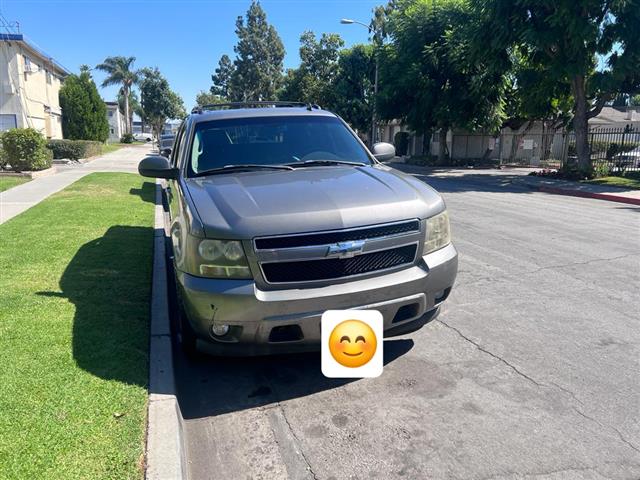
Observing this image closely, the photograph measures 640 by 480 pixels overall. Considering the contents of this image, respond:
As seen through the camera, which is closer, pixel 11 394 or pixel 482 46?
pixel 11 394

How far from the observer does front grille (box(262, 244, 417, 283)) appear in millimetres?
3176

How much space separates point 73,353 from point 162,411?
105 cm

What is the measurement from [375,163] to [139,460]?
3.25m

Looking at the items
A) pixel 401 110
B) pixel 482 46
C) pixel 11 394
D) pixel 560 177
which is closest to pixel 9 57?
pixel 401 110

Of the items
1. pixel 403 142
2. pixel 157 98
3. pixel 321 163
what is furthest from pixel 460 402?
pixel 157 98

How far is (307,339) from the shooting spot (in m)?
3.24

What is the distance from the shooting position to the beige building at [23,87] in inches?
1082

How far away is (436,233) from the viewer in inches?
144

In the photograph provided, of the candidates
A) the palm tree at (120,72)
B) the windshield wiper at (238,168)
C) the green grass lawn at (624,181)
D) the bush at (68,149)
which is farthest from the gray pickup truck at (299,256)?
the palm tree at (120,72)

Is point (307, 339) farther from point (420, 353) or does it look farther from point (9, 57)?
point (9, 57)

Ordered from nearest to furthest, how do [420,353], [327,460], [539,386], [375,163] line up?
[327,460], [539,386], [420,353], [375,163]

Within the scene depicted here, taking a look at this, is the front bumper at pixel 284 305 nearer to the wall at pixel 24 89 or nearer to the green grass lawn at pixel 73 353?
the green grass lawn at pixel 73 353

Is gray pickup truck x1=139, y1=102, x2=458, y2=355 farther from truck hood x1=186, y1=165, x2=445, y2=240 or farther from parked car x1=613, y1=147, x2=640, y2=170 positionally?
parked car x1=613, y1=147, x2=640, y2=170

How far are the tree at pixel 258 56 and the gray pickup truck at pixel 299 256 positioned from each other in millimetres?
71910
